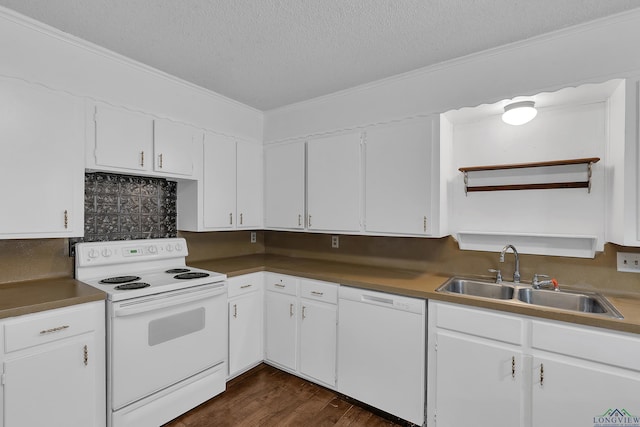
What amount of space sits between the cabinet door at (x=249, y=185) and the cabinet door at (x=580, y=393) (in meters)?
2.46

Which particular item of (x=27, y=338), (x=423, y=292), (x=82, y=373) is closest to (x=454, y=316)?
(x=423, y=292)

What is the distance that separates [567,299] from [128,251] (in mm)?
3046

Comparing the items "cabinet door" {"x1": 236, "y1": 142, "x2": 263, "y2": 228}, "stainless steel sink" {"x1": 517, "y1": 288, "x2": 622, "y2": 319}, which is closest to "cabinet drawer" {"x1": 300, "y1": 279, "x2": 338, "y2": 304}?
"cabinet door" {"x1": 236, "y1": 142, "x2": 263, "y2": 228}

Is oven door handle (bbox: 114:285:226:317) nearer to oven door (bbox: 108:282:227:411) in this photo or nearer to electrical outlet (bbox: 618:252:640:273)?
oven door (bbox: 108:282:227:411)

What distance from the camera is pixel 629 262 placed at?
1908 mm

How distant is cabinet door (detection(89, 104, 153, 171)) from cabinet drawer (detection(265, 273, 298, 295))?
4.30 ft

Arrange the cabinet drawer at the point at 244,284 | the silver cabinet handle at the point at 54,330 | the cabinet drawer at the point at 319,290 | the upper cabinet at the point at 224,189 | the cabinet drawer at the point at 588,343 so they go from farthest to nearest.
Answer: the upper cabinet at the point at 224,189
the cabinet drawer at the point at 244,284
the cabinet drawer at the point at 319,290
the silver cabinet handle at the point at 54,330
the cabinet drawer at the point at 588,343

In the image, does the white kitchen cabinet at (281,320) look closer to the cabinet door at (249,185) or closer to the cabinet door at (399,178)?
the cabinet door at (249,185)

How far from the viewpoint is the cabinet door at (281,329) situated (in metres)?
2.62

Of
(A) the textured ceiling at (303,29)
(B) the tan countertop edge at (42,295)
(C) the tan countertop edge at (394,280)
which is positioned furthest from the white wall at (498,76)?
(B) the tan countertop edge at (42,295)

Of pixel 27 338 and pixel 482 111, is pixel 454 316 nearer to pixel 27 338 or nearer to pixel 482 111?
pixel 482 111

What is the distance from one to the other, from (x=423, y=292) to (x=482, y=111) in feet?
4.30

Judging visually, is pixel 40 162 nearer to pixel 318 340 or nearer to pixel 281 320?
pixel 281 320

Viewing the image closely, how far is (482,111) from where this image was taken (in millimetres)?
2186
